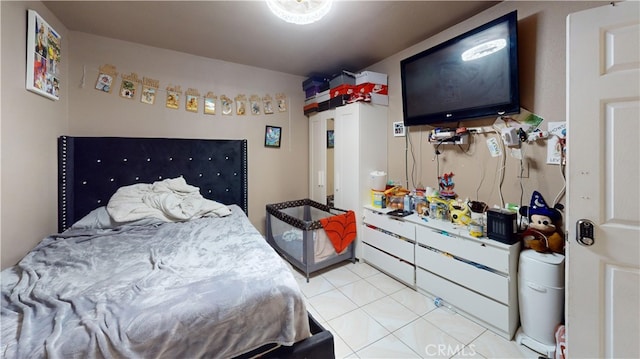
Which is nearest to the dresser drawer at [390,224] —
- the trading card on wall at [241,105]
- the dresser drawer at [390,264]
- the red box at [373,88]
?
the dresser drawer at [390,264]

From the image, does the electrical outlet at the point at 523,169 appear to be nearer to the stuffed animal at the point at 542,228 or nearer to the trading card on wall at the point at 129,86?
the stuffed animal at the point at 542,228

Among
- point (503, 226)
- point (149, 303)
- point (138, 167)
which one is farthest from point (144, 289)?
point (503, 226)

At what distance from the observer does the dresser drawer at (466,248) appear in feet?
5.37

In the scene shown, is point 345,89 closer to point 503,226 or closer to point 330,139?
point 330,139

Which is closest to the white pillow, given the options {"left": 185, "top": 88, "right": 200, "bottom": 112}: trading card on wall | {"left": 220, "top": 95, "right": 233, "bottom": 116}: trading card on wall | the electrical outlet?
{"left": 185, "top": 88, "right": 200, "bottom": 112}: trading card on wall

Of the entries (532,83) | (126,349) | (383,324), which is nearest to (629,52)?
(532,83)

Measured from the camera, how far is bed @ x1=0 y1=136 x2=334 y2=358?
2.75ft

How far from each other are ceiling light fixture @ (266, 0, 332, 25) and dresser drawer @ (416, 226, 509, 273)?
1.80m

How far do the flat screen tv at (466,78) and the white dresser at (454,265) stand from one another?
97cm

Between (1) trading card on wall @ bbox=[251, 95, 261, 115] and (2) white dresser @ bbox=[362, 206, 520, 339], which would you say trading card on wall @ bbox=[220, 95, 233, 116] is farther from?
(2) white dresser @ bbox=[362, 206, 520, 339]

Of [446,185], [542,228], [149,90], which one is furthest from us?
[149,90]

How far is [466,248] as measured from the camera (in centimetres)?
181

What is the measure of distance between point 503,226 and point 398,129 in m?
1.47

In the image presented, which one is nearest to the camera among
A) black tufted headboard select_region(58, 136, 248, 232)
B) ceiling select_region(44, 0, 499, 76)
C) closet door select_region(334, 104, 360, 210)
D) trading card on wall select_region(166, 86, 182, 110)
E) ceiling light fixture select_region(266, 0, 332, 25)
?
ceiling light fixture select_region(266, 0, 332, 25)
